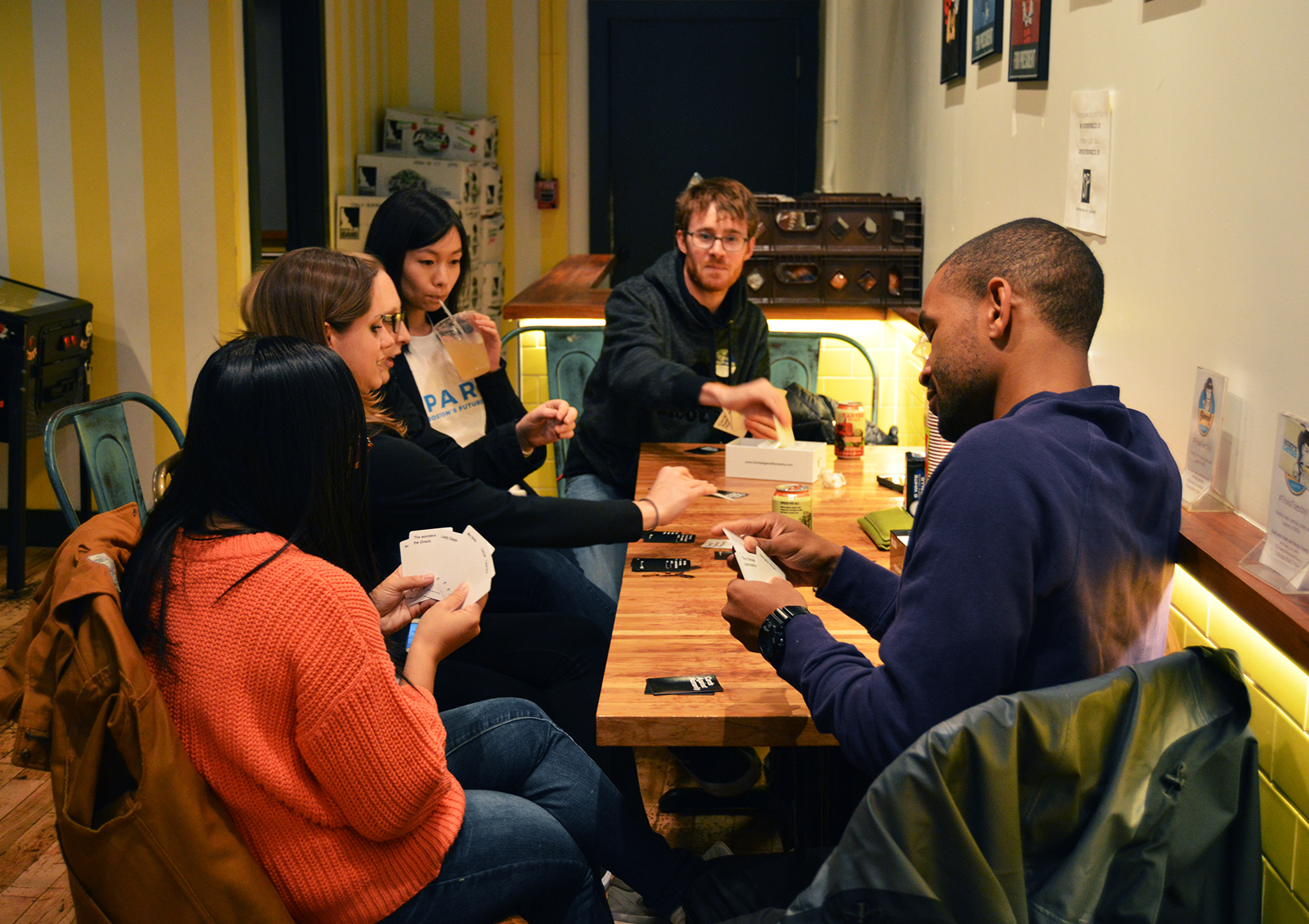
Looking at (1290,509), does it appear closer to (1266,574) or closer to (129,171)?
(1266,574)

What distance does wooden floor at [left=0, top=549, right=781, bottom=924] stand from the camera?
228cm

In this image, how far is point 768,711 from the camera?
1.49 metres

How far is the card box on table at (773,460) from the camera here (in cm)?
264

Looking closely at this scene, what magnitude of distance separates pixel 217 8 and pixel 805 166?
395cm

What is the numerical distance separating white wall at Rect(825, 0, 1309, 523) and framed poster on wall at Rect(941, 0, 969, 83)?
0.38 meters

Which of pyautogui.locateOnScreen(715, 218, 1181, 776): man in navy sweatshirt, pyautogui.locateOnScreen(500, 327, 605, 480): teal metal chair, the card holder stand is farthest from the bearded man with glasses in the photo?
the card holder stand

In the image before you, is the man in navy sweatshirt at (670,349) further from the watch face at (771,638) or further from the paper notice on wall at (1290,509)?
the paper notice on wall at (1290,509)

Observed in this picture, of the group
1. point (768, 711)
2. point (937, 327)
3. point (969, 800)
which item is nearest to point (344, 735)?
point (768, 711)

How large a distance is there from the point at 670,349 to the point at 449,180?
336 centimetres

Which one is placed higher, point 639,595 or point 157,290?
point 157,290

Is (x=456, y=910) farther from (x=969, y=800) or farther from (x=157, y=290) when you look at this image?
(x=157, y=290)

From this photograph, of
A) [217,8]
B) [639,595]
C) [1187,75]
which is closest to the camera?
[1187,75]

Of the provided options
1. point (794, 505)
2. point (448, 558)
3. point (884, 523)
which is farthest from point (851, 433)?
point (448, 558)

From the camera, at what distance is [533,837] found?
1.54m
